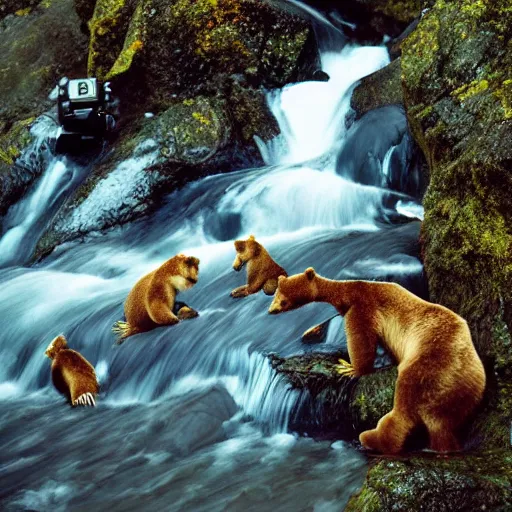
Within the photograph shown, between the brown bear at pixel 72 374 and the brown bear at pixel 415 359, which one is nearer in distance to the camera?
the brown bear at pixel 415 359

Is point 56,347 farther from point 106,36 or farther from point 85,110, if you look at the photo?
point 106,36

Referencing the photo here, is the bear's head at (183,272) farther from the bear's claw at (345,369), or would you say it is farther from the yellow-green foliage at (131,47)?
the yellow-green foliage at (131,47)

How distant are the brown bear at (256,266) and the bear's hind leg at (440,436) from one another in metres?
2.30

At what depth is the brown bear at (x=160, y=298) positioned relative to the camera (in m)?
5.76

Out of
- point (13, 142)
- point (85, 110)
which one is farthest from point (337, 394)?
point (13, 142)

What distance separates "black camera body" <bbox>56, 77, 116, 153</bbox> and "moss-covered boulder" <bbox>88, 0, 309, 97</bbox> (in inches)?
19.2

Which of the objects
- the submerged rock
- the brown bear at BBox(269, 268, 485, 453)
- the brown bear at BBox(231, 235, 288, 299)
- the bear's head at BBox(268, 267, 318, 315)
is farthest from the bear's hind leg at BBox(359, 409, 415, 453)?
the submerged rock

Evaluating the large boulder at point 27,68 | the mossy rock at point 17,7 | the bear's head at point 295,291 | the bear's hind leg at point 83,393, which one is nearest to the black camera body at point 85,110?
the large boulder at point 27,68

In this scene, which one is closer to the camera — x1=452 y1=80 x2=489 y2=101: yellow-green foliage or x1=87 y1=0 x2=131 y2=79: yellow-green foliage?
x1=452 y1=80 x2=489 y2=101: yellow-green foliage

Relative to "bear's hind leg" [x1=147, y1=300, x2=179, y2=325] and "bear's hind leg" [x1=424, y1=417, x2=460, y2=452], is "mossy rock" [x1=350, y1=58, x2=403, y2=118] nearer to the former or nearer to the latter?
"bear's hind leg" [x1=147, y1=300, x2=179, y2=325]

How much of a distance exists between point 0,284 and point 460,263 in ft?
17.6

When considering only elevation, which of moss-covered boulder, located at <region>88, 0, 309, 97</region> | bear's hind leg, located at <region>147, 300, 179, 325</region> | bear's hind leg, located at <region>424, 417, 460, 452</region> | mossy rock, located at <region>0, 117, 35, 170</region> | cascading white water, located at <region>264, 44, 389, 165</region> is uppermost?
moss-covered boulder, located at <region>88, 0, 309, 97</region>

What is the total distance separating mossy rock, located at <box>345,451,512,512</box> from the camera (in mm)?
2846

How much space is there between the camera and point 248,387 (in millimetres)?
4645
